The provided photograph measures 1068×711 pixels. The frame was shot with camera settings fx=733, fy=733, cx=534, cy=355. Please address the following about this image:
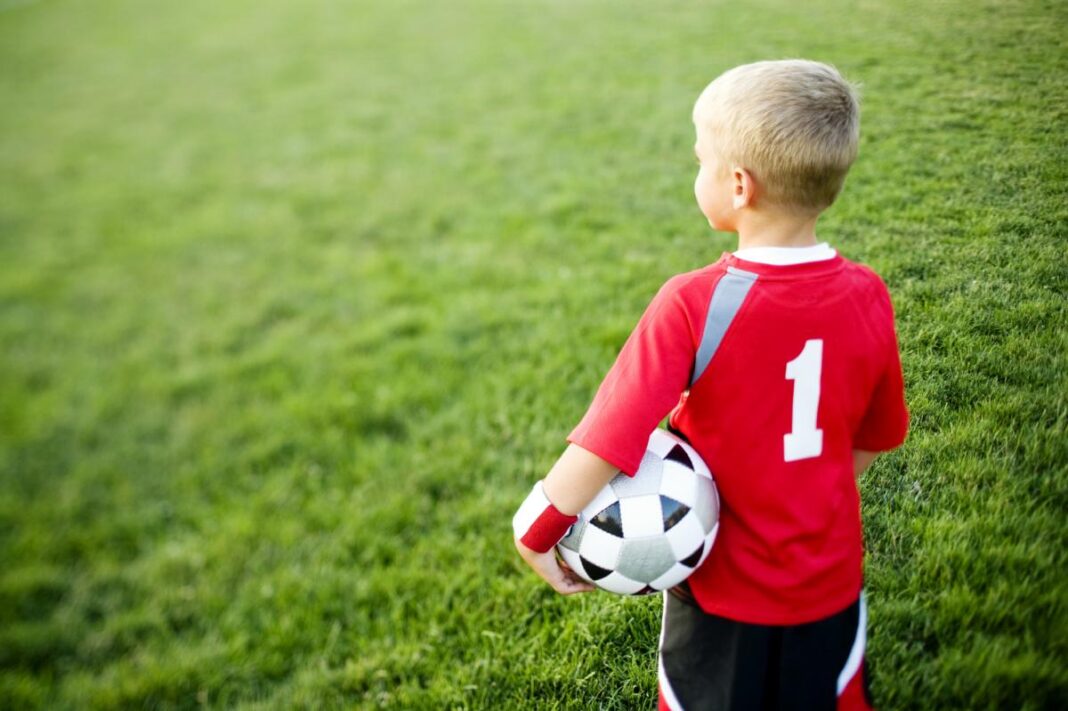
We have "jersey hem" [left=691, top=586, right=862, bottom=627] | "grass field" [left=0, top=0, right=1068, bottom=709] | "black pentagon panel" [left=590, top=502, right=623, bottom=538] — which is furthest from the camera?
"grass field" [left=0, top=0, right=1068, bottom=709]

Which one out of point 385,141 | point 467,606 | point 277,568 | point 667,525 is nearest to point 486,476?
point 467,606

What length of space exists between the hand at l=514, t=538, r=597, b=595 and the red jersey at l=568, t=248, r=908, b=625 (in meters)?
0.38

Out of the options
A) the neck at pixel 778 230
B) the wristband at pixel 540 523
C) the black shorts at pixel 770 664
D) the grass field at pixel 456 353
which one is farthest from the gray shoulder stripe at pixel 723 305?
the grass field at pixel 456 353

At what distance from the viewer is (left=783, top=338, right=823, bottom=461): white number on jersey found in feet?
5.47

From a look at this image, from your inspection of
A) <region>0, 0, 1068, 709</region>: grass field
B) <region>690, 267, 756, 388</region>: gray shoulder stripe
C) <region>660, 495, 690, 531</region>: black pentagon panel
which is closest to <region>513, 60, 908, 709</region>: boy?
<region>690, 267, 756, 388</region>: gray shoulder stripe

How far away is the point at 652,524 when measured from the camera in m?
1.85

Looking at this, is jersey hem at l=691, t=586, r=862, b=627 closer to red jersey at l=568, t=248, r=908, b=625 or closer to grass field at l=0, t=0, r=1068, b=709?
red jersey at l=568, t=248, r=908, b=625

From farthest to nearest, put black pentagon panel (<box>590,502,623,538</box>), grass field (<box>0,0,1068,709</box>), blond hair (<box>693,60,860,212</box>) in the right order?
grass field (<box>0,0,1068,709</box>) < black pentagon panel (<box>590,502,623,538</box>) < blond hair (<box>693,60,860,212</box>)

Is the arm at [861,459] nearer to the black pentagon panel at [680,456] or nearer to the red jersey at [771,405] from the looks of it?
the red jersey at [771,405]

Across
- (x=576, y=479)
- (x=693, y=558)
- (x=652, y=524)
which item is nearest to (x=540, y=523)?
(x=576, y=479)

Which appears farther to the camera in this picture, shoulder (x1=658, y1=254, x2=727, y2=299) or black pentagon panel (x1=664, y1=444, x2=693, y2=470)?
black pentagon panel (x1=664, y1=444, x2=693, y2=470)

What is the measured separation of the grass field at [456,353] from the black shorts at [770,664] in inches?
13.4

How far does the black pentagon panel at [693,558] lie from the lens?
1.83 m

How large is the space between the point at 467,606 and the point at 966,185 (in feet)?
8.35
